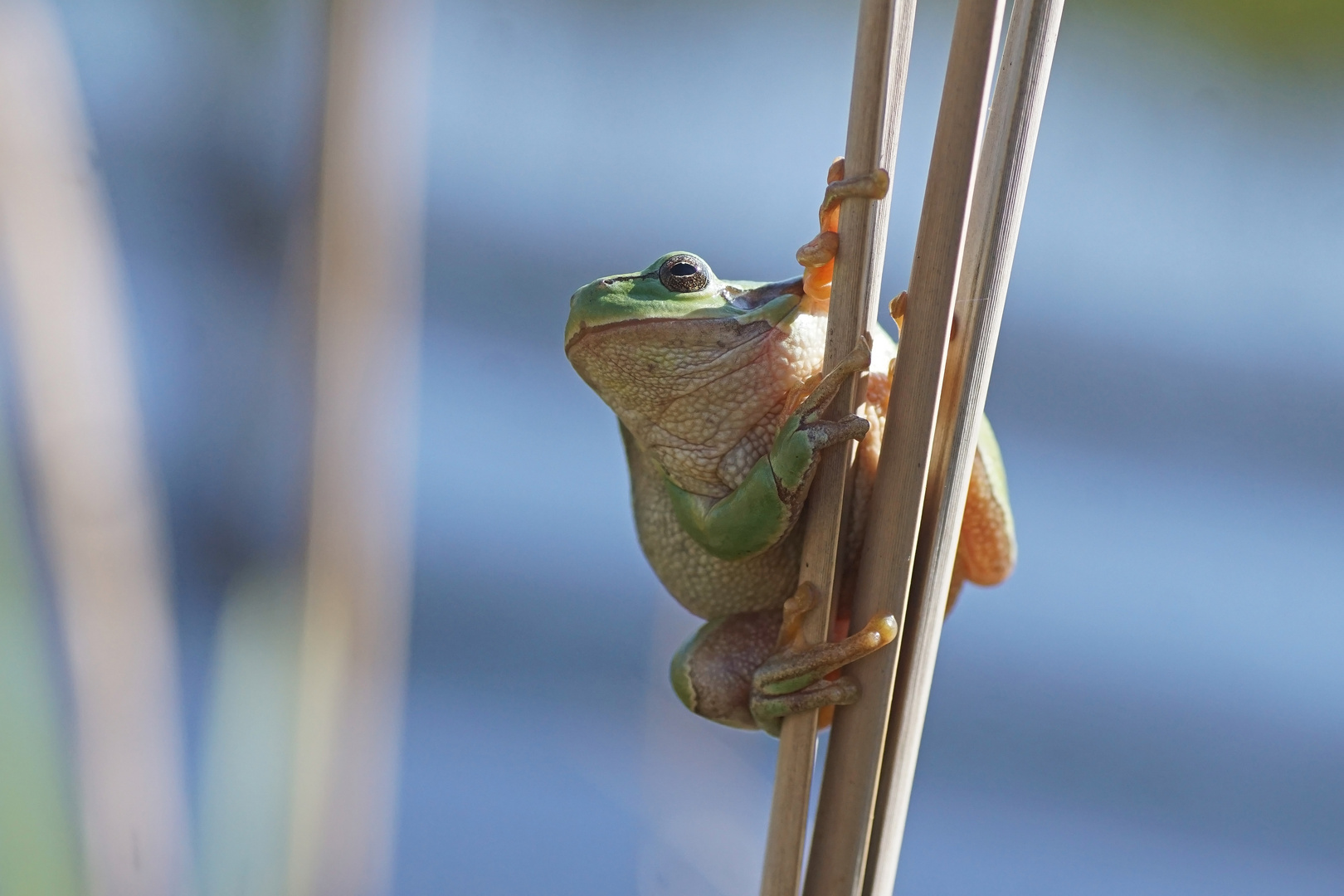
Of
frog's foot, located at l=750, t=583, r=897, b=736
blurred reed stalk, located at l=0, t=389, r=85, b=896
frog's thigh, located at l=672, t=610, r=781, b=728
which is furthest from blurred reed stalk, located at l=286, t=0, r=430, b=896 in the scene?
frog's foot, located at l=750, t=583, r=897, b=736

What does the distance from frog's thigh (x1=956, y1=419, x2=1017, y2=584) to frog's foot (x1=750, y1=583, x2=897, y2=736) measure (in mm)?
320

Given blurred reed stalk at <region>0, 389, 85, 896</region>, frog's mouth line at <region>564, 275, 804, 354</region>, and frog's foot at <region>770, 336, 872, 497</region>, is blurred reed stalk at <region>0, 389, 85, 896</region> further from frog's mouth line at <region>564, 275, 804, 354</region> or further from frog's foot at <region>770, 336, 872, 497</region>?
frog's foot at <region>770, 336, 872, 497</region>

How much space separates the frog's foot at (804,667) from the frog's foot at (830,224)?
1.12 feet

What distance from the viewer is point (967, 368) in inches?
34.6

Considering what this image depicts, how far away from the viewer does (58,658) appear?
1.81m

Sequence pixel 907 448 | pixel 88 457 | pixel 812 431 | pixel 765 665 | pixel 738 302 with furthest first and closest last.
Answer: pixel 88 457
pixel 738 302
pixel 765 665
pixel 812 431
pixel 907 448

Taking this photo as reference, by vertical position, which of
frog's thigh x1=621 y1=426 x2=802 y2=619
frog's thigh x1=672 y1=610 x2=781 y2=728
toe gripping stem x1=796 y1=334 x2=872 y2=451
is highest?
toe gripping stem x1=796 y1=334 x2=872 y2=451

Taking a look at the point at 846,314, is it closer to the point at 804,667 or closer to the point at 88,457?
the point at 804,667

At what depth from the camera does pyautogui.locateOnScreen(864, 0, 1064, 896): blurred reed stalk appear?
0.82m

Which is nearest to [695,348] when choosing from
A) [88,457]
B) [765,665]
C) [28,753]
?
[765,665]

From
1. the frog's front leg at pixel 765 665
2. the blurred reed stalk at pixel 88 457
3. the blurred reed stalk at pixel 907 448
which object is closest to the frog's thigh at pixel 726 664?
the frog's front leg at pixel 765 665

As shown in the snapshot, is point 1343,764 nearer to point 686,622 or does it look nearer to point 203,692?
point 686,622

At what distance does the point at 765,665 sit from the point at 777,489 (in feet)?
0.69

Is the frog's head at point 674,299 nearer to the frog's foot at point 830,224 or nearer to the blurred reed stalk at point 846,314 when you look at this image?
the frog's foot at point 830,224
